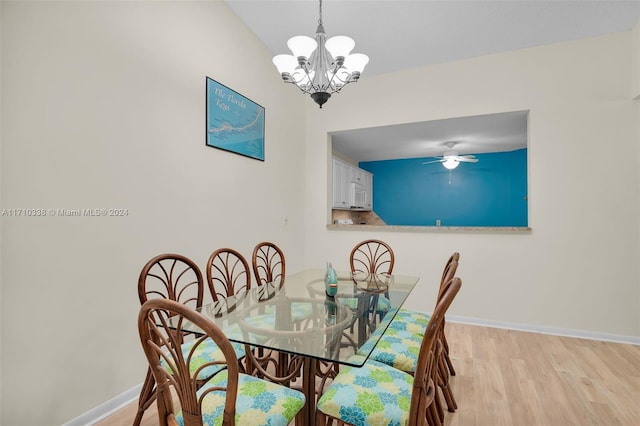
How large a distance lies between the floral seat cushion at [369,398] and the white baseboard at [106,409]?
132cm

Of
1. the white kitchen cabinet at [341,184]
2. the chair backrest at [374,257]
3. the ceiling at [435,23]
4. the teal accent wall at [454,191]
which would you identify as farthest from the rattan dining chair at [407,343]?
the teal accent wall at [454,191]

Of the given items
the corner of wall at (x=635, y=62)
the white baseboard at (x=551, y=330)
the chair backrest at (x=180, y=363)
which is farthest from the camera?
the white baseboard at (x=551, y=330)

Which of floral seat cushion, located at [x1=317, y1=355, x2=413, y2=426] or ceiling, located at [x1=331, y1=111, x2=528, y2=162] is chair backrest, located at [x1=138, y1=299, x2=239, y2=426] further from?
ceiling, located at [x1=331, y1=111, x2=528, y2=162]

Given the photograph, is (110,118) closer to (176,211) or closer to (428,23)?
(176,211)

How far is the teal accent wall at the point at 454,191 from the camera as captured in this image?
547 cm

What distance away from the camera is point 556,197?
293 centimetres

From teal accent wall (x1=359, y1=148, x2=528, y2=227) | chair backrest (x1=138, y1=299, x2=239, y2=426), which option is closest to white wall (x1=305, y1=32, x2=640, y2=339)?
teal accent wall (x1=359, y1=148, x2=528, y2=227)

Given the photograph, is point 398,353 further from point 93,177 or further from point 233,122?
point 233,122

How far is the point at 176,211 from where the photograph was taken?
2.16 meters

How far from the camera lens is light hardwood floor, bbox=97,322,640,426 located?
171 centimetres

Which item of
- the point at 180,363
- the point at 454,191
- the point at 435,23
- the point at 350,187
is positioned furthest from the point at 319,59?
the point at 454,191

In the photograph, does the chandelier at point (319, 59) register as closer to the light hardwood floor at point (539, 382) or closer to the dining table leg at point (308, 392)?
the dining table leg at point (308, 392)

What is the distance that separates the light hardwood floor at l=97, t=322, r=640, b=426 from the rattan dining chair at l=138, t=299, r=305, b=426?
900 millimetres

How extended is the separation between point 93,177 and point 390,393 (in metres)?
1.77
